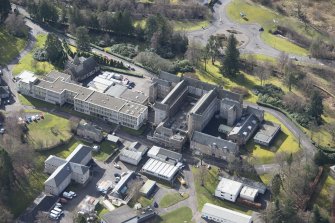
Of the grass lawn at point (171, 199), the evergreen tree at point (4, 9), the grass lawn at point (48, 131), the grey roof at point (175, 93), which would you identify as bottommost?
the grass lawn at point (171, 199)

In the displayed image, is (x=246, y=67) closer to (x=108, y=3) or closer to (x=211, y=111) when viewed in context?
(x=211, y=111)

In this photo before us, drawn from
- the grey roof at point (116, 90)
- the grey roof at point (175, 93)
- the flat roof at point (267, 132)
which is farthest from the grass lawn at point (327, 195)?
the grey roof at point (116, 90)

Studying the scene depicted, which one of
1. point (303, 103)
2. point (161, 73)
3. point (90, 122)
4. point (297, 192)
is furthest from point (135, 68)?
point (297, 192)

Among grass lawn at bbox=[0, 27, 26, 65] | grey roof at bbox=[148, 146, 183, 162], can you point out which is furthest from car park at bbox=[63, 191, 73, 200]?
grass lawn at bbox=[0, 27, 26, 65]

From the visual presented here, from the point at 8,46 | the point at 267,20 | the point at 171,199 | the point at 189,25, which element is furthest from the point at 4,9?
the point at 171,199

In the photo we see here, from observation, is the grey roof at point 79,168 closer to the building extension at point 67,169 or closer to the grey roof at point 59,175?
the building extension at point 67,169

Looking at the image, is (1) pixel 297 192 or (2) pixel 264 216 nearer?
(2) pixel 264 216

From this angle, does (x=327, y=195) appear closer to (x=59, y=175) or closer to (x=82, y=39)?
(x=59, y=175)
